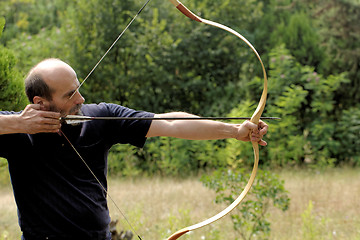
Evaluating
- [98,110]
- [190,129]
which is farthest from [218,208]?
[98,110]

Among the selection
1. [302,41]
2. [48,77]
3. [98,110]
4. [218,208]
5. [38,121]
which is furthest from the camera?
[302,41]

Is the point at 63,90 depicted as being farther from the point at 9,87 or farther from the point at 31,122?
the point at 9,87

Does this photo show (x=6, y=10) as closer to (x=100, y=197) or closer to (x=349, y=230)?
(x=349, y=230)

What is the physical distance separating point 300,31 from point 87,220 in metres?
7.11

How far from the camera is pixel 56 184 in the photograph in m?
1.83

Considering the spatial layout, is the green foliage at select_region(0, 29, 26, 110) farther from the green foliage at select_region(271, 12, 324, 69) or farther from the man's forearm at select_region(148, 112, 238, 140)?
the green foliage at select_region(271, 12, 324, 69)

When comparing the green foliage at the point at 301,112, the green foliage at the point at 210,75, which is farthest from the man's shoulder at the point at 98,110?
the green foliage at the point at 301,112

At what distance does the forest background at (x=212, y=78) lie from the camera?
22.7ft

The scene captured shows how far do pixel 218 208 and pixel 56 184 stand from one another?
334 cm

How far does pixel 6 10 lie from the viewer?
12250mm

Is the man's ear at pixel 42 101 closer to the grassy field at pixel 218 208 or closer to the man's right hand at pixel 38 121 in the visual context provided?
the man's right hand at pixel 38 121

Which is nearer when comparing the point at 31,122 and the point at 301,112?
the point at 31,122

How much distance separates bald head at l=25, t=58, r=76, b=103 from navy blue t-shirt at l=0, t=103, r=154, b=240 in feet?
0.50

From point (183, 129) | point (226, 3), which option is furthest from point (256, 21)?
point (183, 129)
